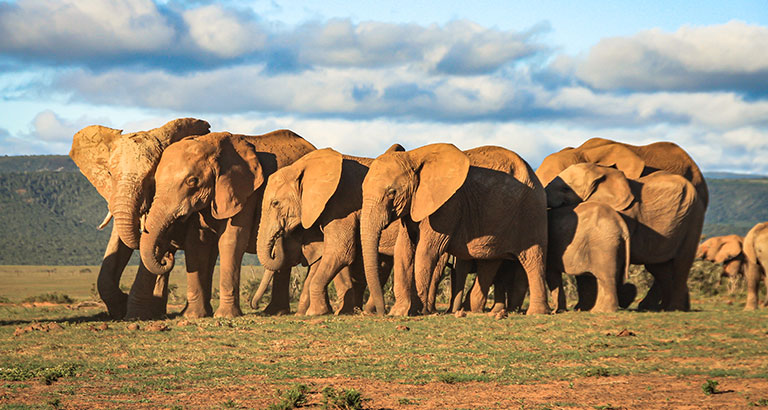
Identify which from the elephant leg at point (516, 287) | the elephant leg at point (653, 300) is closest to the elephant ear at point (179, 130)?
the elephant leg at point (516, 287)

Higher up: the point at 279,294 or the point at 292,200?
the point at 292,200

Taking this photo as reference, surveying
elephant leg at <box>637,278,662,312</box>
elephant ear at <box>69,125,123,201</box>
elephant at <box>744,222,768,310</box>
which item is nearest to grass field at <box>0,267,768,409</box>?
elephant ear at <box>69,125,123,201</box>

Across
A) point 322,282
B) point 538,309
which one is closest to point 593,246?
point 538,309

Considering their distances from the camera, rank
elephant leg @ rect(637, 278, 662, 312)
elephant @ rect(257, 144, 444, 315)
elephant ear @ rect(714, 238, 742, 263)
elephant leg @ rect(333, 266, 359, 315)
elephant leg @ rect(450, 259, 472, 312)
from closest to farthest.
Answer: elephant @ rect(257, 144, 444, 315) → elephant leg @ rect(333, 266, 359, 315) → elephant leg @ rect(450, 259, 472, 312) → elephant leg @ rect(637, 278, 662, 312) → elephant ear @ rect(714, 238, 742, 263)

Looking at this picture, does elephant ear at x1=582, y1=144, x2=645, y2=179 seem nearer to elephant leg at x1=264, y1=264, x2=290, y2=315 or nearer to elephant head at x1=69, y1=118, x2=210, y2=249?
elephant leg at x1=264, y1=264, x2=290, y2=315

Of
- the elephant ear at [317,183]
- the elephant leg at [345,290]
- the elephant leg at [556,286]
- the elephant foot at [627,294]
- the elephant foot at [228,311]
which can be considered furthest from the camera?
the elephant foot at [627,294]

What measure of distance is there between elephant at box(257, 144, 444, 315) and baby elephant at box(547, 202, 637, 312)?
227 centimetres

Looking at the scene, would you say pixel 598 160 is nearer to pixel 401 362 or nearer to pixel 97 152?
pixel 97 152

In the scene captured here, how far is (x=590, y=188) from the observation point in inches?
695

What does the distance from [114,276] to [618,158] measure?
10418mm

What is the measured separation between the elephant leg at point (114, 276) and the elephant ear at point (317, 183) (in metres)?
3.40

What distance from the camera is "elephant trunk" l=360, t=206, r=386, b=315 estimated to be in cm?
1491

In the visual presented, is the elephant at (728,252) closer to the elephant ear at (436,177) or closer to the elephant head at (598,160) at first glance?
the elephant head at (598,160)

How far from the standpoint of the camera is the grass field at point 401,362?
349 inches
